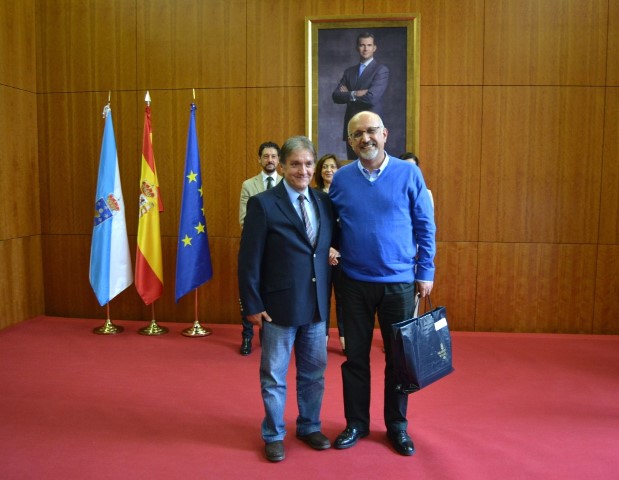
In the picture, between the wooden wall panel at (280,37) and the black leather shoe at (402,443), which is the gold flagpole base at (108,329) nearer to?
the wooden wall panel at (280,37)

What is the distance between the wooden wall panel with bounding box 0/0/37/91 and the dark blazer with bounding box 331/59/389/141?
3043 millimetres

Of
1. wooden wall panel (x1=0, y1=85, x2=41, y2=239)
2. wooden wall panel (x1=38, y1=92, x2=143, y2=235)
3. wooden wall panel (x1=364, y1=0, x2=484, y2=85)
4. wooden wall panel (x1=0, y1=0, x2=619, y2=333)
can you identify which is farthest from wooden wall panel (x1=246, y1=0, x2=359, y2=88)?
wooden wall panel (x1=0, y1=85, x2=41, y2=239)

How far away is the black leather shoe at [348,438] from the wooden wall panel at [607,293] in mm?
3419

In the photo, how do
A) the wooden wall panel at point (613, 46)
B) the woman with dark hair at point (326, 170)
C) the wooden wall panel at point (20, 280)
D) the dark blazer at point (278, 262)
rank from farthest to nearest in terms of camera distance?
the wooden wall panel at point (20, 280) < the wooden wall panel at point (613, 46) < the woman with dark hair at point (326, 170) < the dark blazer at point (278, 262)

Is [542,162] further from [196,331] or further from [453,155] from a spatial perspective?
[196,331]

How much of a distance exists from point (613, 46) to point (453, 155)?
1.70 meters

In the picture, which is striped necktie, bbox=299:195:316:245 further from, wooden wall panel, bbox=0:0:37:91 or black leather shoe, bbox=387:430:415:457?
wooden wall panel, bbox=0:0:37:91

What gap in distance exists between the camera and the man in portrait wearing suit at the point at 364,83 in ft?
17.2

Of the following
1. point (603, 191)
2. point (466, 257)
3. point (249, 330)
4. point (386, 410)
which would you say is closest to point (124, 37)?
point (249, 330)

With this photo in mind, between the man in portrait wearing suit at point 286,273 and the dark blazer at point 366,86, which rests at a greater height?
the dark blazer at point 366,86

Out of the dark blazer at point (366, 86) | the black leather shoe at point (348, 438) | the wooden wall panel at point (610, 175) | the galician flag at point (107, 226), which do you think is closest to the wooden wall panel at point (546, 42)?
the wooden wall panel at point (610, 175)

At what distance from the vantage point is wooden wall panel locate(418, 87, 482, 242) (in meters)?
5.24

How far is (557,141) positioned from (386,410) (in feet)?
11.3

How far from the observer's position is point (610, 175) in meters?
5.18
